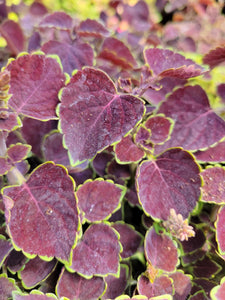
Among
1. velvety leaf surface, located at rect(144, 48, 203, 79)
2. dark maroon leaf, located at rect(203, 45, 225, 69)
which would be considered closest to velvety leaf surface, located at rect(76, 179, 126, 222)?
velvety leaf surface, located at rect(144, 48, 203, 79)

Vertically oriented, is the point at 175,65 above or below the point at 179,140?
above

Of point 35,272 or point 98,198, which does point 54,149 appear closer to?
point 98,198

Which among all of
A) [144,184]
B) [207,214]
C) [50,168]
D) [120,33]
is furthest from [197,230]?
[120,33]

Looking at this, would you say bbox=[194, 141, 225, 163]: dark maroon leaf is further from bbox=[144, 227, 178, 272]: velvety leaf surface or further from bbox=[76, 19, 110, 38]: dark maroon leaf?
bbox=[76, 19, 110, 38]: dark maroon leaf

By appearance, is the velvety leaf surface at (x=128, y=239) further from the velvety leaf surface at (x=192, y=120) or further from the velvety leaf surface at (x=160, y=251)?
the velvety leaf surface at (x=192, y=120)

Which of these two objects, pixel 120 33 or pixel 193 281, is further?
pixel 120 33

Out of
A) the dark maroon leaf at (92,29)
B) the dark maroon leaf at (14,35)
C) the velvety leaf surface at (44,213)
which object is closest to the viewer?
the velvety leaf surface at (44,213)

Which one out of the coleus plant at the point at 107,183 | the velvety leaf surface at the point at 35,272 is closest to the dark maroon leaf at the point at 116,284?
the coleus plant at the point at 107,183

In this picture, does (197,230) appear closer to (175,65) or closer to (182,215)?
(182,215)

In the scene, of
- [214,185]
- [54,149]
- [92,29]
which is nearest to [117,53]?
[92,29]

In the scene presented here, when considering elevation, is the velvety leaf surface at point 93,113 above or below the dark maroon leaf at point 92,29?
below
